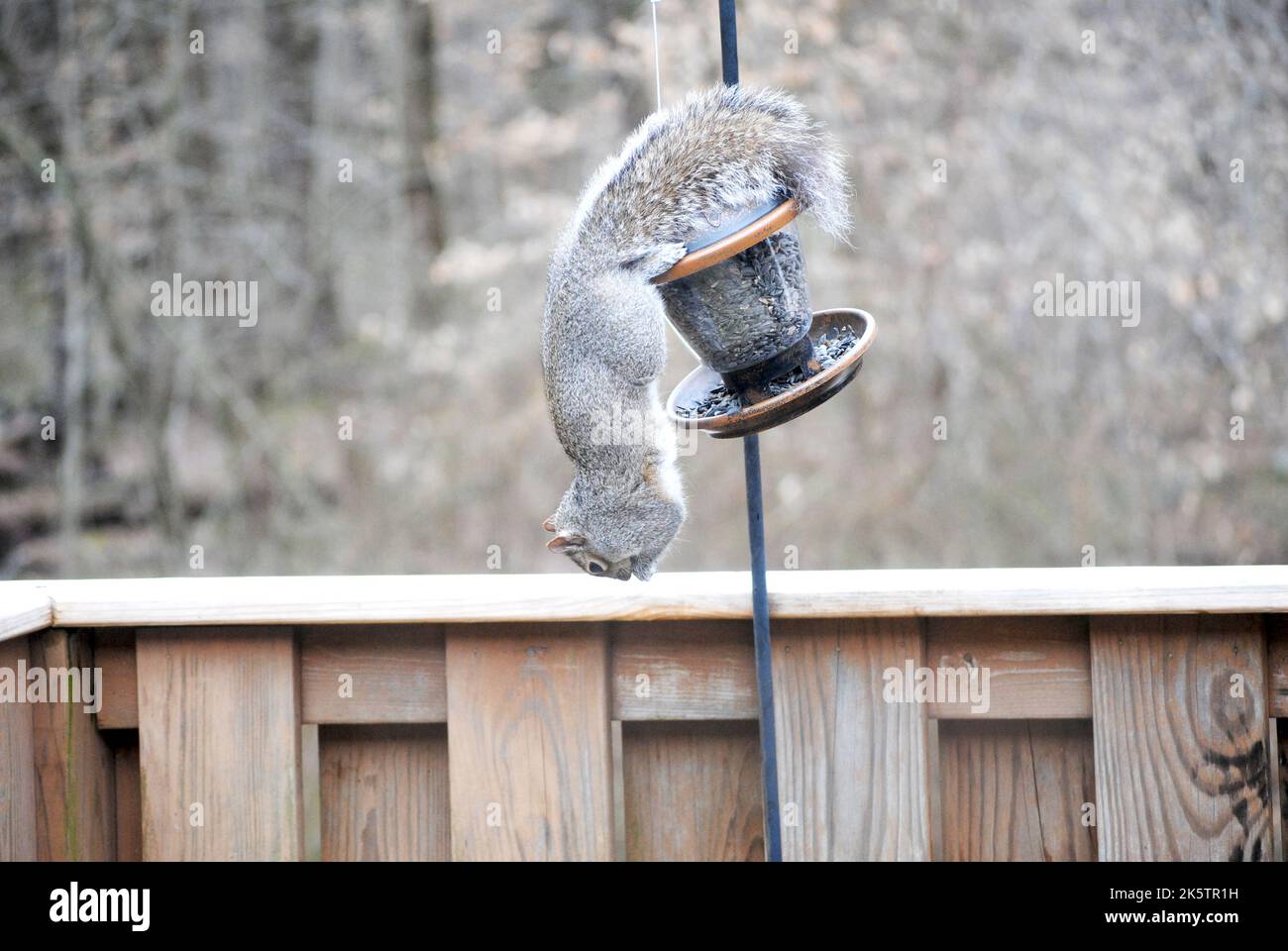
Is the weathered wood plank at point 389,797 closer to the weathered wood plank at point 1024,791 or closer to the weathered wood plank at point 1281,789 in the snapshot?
the weathered wood plank at point 1024,791

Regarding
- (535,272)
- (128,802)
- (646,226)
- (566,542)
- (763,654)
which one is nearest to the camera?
(763,654)

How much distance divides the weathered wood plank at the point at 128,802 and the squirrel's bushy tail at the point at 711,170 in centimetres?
84

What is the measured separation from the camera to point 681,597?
1343 millimetres

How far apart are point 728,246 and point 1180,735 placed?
2.33 feet

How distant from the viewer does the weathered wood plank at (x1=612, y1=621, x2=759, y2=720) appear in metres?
1.36

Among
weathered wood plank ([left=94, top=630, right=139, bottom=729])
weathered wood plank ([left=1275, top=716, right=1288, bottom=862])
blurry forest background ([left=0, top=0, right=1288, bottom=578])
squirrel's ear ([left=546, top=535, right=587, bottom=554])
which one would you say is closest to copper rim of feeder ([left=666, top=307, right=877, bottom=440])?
squirrel's ear ([left=546, top=535, right=587, bottom=554])

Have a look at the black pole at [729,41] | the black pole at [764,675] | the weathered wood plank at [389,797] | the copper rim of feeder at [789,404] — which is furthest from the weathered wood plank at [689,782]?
the black pole at [729,41]

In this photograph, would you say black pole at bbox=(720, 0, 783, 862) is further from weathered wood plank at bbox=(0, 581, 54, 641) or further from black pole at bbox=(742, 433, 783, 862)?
weathered wood plank at bbox=(0, 581, 54, 641)

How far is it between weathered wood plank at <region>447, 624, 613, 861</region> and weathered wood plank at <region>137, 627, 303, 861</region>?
19 centimetres

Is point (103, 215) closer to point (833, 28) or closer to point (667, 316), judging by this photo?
point (833, 28)

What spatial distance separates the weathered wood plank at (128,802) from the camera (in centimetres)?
144

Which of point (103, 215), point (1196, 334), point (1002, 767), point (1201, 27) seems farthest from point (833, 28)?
point (1002, 767)

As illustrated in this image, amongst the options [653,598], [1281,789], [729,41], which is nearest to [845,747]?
[653,598]

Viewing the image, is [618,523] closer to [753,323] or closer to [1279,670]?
[753,323]
